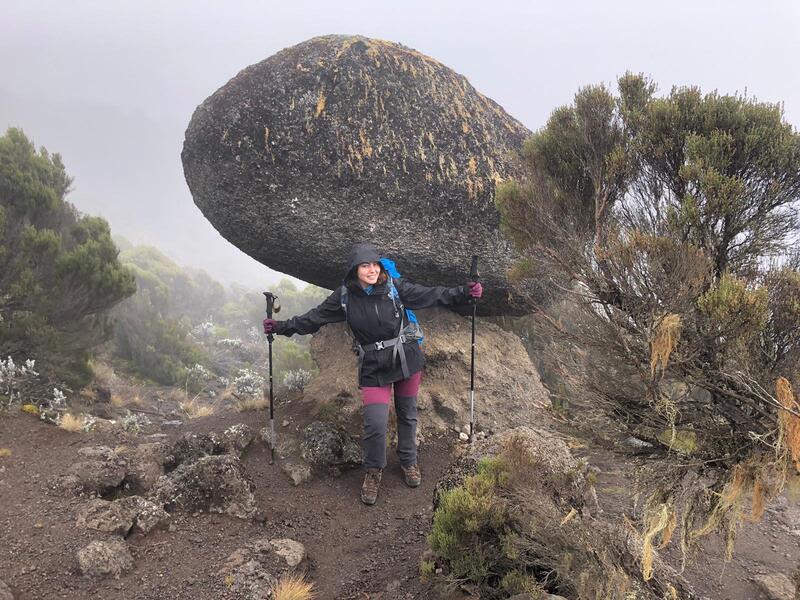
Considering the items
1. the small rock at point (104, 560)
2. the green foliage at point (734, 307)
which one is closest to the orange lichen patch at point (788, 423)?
the green foliage at point (734, 307)

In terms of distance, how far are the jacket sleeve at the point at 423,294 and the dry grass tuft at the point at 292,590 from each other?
132 inches

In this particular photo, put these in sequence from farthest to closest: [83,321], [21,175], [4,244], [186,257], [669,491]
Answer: [186,257], [83,321], [21,175], [4,244], [669,491]

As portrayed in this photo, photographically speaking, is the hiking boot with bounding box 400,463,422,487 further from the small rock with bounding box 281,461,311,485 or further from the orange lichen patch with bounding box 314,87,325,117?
the orange lichen patch with bounding box 314,87,325,117

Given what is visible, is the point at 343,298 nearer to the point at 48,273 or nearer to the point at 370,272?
the point at 370,272

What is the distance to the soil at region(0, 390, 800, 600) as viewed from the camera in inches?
173

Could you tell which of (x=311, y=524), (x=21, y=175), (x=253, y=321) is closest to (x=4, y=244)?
(x=21, y=175)

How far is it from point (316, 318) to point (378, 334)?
1004 millimetres

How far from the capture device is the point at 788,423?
3229 mm

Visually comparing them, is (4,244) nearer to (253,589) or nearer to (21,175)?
(21,175)

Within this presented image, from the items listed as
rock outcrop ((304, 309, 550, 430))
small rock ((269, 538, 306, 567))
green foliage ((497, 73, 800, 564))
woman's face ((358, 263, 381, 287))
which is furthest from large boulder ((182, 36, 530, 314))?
small rock ((269, 538, 306, 567))

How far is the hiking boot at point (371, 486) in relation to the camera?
6109mm

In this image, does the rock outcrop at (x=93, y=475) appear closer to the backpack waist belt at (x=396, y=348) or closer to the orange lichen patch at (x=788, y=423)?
the backpack waist belt at (x=396, y=348)

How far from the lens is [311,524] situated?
5762 millimetres

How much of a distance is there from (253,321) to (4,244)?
2786 centimetres
